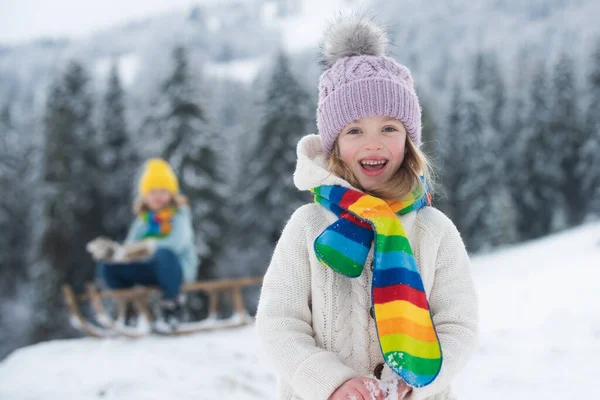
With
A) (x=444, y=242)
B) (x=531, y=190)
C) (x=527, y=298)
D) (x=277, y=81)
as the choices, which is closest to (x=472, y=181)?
(x=531, y=190)

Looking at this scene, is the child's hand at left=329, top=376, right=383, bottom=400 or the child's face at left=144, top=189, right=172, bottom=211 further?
the child's face at left=144, top=189, right=172, bottom=211

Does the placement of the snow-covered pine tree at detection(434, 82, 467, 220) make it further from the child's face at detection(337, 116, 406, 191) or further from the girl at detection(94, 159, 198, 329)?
the child's face at detection(337, 116, 406, 191)

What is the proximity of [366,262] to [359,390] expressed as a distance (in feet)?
1.43

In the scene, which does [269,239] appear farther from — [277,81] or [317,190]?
[317,190]

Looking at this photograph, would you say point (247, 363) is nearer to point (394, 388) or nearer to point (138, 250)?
point (138, 250)

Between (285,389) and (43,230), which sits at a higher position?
(285,389)

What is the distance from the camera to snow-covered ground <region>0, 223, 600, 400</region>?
10.1ft

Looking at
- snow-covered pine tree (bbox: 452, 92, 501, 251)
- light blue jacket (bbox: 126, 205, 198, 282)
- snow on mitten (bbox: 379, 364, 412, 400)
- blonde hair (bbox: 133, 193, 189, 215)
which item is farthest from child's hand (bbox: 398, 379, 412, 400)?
snow-covered pine tree (bbox: 452, 92, 501, 251)

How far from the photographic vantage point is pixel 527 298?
555cm

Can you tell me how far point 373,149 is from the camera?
5.88ft

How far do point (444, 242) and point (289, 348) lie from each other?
664 mm

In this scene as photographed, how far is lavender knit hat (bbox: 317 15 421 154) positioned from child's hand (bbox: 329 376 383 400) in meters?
0.89

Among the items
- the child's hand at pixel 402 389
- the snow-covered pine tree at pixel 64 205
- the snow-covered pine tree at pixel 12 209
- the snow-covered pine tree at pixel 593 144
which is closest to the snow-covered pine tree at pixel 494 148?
the snow-covered pine tree at pixel 593 144

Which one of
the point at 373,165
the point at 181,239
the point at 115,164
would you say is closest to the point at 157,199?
the point at 181,239
